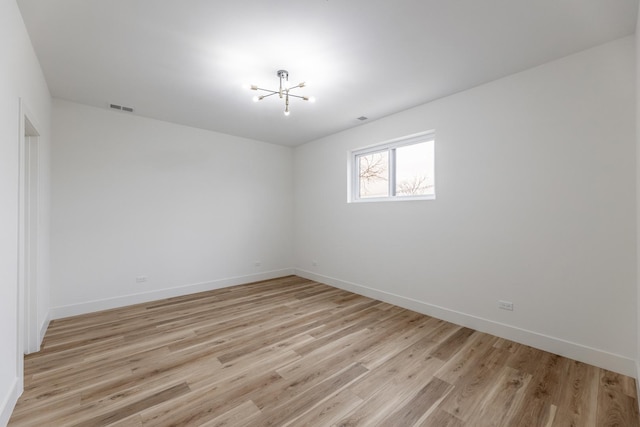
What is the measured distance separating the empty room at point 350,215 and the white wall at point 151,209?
3cm

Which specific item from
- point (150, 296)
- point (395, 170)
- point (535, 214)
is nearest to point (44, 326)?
point (150, 296)

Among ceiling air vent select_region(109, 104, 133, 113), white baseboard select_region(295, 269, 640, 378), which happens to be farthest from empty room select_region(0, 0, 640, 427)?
Answer: ceiling air vent select_region(109, 104, 133, 113)

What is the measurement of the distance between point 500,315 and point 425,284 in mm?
866

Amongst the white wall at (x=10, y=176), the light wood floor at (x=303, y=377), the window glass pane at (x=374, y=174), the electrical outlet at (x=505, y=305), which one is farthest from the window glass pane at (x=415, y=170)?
the white wall at (x=10, y=176)

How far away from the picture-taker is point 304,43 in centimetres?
229

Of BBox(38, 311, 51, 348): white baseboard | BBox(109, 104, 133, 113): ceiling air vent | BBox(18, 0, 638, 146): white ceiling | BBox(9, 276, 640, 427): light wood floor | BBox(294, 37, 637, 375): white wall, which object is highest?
BBox(18, 0, 638, 146): white ceiling

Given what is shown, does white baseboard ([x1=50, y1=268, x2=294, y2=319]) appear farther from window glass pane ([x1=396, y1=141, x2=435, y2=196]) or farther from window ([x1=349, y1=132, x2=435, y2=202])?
A: window glass pane ([x1=396, y1=141, x2=435, y2=196])

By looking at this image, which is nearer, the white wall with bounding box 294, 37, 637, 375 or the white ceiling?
the white ceiling

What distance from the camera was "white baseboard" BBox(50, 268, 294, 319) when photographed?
342 centimetres

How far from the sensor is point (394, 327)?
312 cm

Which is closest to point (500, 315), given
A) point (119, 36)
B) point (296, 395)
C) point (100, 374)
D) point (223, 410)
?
point (296, 395)

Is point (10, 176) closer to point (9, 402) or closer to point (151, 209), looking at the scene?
point (9, 402)

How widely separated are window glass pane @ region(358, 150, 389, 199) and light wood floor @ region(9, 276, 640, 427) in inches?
77.6

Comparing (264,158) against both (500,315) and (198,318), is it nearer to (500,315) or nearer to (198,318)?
(198,318)
